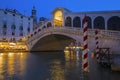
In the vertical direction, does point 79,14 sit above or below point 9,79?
above

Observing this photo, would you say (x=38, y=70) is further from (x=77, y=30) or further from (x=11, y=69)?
(x=77, y=30)

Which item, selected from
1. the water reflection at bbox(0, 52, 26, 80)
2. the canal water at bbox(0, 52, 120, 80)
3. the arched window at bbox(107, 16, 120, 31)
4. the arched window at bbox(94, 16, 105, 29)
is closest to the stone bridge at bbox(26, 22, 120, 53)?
the arched window at bbox(94, 16, 105, 29)

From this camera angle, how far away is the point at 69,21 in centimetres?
3528

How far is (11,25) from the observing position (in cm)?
5025

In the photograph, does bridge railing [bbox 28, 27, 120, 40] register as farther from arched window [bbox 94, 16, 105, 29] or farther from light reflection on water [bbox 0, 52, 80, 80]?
light reflection on water [bbox 0, 52, 80, 80]

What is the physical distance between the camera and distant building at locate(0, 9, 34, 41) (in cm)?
4838

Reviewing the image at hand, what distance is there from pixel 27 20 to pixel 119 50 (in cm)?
3737

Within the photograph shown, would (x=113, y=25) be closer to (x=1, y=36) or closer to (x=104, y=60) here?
(x=104, y=60)

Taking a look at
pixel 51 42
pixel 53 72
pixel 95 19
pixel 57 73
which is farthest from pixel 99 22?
pixel 57 73

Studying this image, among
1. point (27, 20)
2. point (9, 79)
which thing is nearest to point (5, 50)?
point (27, 20)

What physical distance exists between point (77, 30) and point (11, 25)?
26.8m

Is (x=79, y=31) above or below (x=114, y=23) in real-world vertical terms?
below

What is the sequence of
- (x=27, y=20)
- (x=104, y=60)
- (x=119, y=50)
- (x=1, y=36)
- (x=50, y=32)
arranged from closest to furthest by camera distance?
(x=104, y=60) < (x=119, y=50) < (x=50, y=32) < (x=1, y=36) < (x=27, y=20)

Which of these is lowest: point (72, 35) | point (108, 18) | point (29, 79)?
point (29, 79)
